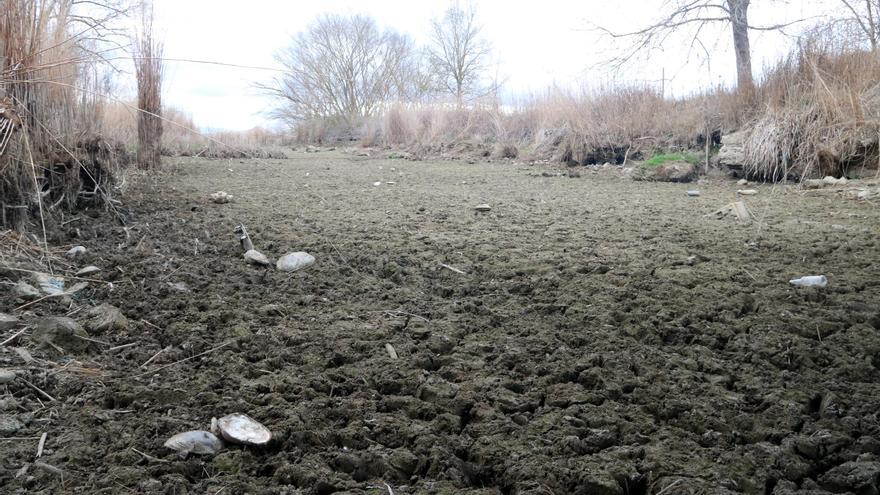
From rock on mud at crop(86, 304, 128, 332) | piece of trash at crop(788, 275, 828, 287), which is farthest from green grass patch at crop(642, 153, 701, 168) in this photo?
rock on mud at crop(86, 304, 128, 332)

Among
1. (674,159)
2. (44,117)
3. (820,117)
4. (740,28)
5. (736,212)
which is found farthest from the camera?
(740,28)

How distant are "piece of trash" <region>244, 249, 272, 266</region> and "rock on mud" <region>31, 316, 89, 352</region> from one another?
2.83 ft

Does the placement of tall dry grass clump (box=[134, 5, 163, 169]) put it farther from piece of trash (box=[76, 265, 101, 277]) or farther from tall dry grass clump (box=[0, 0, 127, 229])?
piece of trash (box=[76, 265, 101, 277])

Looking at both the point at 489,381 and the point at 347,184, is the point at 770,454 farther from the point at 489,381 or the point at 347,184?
the point at 347,184

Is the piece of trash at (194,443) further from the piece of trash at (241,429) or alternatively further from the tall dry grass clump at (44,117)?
the tall dry grass clump at (44,117)

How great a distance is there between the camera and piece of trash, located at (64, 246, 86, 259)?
2506 millimetres

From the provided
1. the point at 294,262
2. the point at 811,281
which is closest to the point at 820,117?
the point at 811,281

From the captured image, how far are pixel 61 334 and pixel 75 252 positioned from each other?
3.33 feet

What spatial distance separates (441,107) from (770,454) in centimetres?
1264

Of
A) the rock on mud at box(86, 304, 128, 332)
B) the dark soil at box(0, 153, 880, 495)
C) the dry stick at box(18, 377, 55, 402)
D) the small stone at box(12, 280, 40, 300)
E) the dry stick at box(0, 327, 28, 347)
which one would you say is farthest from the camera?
the small stone at box(12, 280, 40, 300)

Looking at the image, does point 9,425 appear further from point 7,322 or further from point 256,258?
point 256,258

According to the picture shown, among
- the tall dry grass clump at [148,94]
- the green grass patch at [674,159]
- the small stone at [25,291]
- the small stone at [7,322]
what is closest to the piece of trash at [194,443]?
the small stone at [7,322]

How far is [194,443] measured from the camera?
3.96 ft

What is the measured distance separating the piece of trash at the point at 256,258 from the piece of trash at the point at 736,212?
8.66 ft
